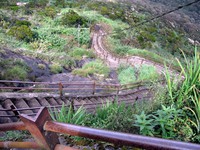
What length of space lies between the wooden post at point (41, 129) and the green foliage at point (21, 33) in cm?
1538

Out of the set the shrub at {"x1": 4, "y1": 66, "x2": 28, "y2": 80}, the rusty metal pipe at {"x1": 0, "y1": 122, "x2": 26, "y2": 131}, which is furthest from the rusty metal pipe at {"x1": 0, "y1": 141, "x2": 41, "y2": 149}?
the shrub at {"x1": 4, "y1": 66, "x2": 28, "y2": 80}

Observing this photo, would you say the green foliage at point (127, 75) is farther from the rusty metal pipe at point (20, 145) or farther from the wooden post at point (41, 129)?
the wooden post at point (41, 129)

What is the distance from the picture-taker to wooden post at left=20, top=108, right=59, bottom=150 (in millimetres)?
1090

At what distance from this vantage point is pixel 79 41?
17703 millimetres

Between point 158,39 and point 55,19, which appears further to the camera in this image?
point 158,39

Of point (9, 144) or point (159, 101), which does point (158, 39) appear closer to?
point (159, 101)

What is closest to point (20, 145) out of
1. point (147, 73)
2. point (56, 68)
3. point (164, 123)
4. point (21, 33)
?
point (164, 123)

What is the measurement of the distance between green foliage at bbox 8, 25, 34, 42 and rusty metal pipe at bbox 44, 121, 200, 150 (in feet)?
50.9

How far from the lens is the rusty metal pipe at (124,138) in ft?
2.76

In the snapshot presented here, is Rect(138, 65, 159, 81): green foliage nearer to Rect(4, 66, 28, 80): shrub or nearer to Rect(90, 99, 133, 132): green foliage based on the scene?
Rect(4, 66, 28, 80): shrub

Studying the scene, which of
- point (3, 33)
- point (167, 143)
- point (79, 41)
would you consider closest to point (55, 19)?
point (79, 41)

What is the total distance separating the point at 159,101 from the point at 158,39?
72.5 ft

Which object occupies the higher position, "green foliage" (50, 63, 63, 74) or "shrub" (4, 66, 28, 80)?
"shrub" (4, 66, 28, 80)

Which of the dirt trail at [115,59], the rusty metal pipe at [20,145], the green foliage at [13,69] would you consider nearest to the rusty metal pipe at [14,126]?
the rusty metal pipe at [20,145]
